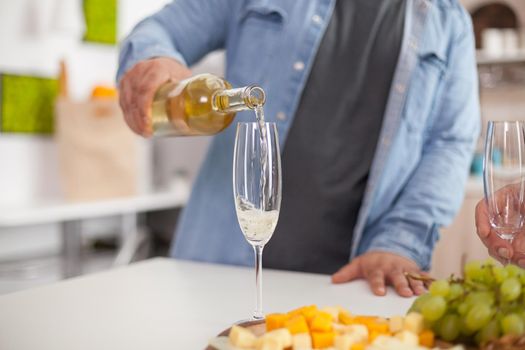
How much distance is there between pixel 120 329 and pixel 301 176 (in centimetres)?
62

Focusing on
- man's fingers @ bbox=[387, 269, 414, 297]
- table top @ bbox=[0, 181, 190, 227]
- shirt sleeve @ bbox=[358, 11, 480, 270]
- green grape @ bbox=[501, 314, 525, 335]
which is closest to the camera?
green grape @ bbox=[501, 314, 525, 335]

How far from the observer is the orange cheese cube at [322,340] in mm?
631

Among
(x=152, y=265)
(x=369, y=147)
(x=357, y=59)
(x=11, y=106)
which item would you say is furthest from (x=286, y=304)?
(x=11, y=106)

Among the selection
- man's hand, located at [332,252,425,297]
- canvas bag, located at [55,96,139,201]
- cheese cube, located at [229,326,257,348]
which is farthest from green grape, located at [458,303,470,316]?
canvas bag, located at [55,96,139,201]

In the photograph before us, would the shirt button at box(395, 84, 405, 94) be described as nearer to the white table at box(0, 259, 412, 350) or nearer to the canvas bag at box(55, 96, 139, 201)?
the white table at box(0, 259, 412, 350)

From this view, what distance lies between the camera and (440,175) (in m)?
1.28

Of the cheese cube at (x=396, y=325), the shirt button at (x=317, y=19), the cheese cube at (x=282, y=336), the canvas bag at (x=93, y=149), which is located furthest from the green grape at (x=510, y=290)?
the canvas bag at (x=93, y=149)

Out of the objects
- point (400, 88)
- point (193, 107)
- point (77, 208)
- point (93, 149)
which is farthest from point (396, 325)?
point (93, 149)

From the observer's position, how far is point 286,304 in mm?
942

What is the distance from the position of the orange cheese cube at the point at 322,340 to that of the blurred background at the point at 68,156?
1655 millimetres

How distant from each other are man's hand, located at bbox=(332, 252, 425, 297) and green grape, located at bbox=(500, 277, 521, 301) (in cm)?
37

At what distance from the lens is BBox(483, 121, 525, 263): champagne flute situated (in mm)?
766

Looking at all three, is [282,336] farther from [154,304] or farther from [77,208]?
[77,208]

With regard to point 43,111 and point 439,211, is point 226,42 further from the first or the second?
point 43,111
